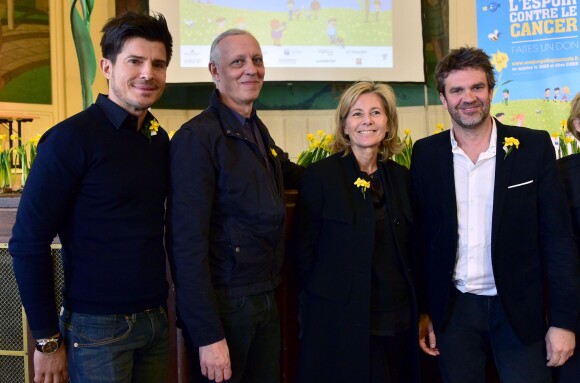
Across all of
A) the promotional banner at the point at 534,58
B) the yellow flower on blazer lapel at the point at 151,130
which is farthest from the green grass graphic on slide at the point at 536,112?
the yellow flower on blazer lapel at the point at 151,130

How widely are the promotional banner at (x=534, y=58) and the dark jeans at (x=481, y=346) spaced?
368 centimetres

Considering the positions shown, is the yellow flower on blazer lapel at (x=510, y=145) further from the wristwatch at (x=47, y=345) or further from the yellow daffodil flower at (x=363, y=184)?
the wristwatch at (x=47, y=345)

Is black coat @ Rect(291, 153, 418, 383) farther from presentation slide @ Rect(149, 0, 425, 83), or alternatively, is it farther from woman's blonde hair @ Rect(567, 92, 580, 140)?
presentation slide @ Rect(149, 0, 425, 83)

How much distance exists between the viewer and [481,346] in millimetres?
1915

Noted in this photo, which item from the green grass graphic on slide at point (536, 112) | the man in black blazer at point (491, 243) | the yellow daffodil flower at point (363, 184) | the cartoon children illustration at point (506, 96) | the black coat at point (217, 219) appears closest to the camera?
the black coat at point (217, 219)

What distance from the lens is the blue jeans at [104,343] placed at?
1419 millimetres

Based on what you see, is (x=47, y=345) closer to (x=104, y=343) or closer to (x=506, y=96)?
Answer: (x=104, y=343)

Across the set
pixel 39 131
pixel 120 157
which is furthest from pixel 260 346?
pixel 39 131

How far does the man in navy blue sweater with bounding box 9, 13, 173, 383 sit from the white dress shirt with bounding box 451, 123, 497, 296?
965mm

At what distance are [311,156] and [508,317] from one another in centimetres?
111

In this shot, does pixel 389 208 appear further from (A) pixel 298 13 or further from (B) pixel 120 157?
(A) pixel 298 13

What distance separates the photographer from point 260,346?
69.5 inches

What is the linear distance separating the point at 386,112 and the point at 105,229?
1070 mm

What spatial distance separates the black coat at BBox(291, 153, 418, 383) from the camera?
6.16ft
